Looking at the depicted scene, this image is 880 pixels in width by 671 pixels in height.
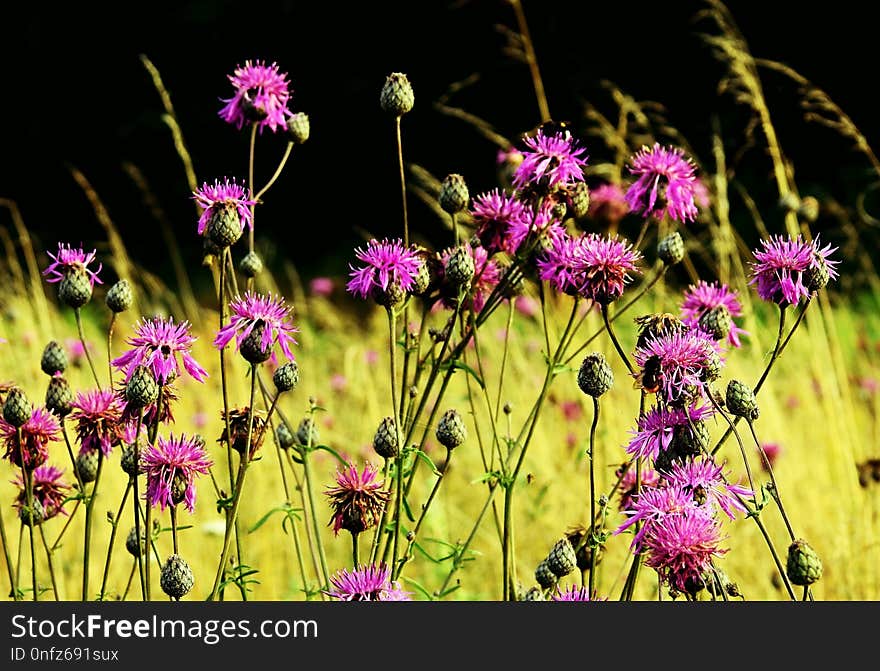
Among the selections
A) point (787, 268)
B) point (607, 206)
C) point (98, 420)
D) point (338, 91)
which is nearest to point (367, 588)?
point (98, 420)

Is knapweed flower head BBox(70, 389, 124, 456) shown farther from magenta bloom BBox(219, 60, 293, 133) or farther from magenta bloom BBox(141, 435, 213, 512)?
magenta bloom BBox(219, 60, 293, 133)

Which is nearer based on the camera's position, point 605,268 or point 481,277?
point 605,268

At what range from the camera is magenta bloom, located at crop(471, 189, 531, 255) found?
125 cm

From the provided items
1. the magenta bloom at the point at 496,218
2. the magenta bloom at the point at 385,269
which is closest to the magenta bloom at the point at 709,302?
the magenta bloom at the point at 496,218

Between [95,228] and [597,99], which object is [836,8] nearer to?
[597,99]

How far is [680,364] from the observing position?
0.96 m

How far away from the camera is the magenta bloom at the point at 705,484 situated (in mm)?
932

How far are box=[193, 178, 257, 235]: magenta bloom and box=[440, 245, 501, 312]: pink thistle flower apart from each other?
24cm

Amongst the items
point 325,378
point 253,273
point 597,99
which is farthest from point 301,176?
point 253,273

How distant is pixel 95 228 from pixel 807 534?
23.5 feet

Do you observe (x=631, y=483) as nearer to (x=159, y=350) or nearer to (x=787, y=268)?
(x=787, y=268)

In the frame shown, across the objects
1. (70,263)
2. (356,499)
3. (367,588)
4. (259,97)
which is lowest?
(367,588)

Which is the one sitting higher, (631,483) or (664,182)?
(664,182)

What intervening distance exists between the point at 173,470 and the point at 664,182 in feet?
A: 2.19
